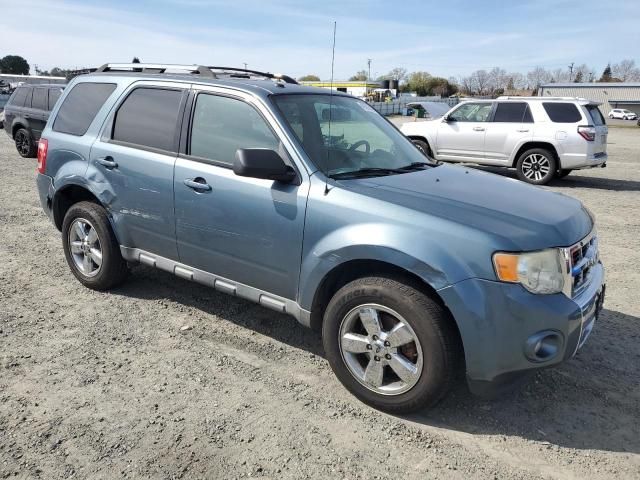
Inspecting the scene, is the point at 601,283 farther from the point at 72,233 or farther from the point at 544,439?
the point at 72,233

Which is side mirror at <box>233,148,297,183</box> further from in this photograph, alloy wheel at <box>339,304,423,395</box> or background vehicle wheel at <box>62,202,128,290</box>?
background vehicle wheel at <box>62,202,128,290</box>

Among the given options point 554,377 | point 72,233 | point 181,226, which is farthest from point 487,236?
point 72,233

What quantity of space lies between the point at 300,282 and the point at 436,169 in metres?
1.47

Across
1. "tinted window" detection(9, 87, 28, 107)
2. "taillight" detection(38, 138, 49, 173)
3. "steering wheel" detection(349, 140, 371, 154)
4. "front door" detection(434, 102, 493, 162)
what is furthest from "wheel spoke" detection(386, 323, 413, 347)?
"tinted window" detection(9, 87, 28, 107)

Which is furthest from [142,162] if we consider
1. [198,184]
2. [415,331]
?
[415,331]

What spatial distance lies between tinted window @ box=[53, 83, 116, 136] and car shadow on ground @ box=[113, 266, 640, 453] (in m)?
2.19

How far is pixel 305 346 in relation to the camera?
4.01m

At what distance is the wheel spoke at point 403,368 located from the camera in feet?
9.84

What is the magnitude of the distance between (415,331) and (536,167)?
9.99 metres

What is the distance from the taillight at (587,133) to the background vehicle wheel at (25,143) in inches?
519

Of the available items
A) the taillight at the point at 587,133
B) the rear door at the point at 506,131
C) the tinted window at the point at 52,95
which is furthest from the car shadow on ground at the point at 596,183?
the tinted window at the point at 52,95

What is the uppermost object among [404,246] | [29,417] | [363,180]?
[363,180]

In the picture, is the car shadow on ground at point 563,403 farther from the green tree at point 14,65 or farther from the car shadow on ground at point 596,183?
the green tree at point 14,65

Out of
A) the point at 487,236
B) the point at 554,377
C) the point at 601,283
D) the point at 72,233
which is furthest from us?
the point at 72,233
